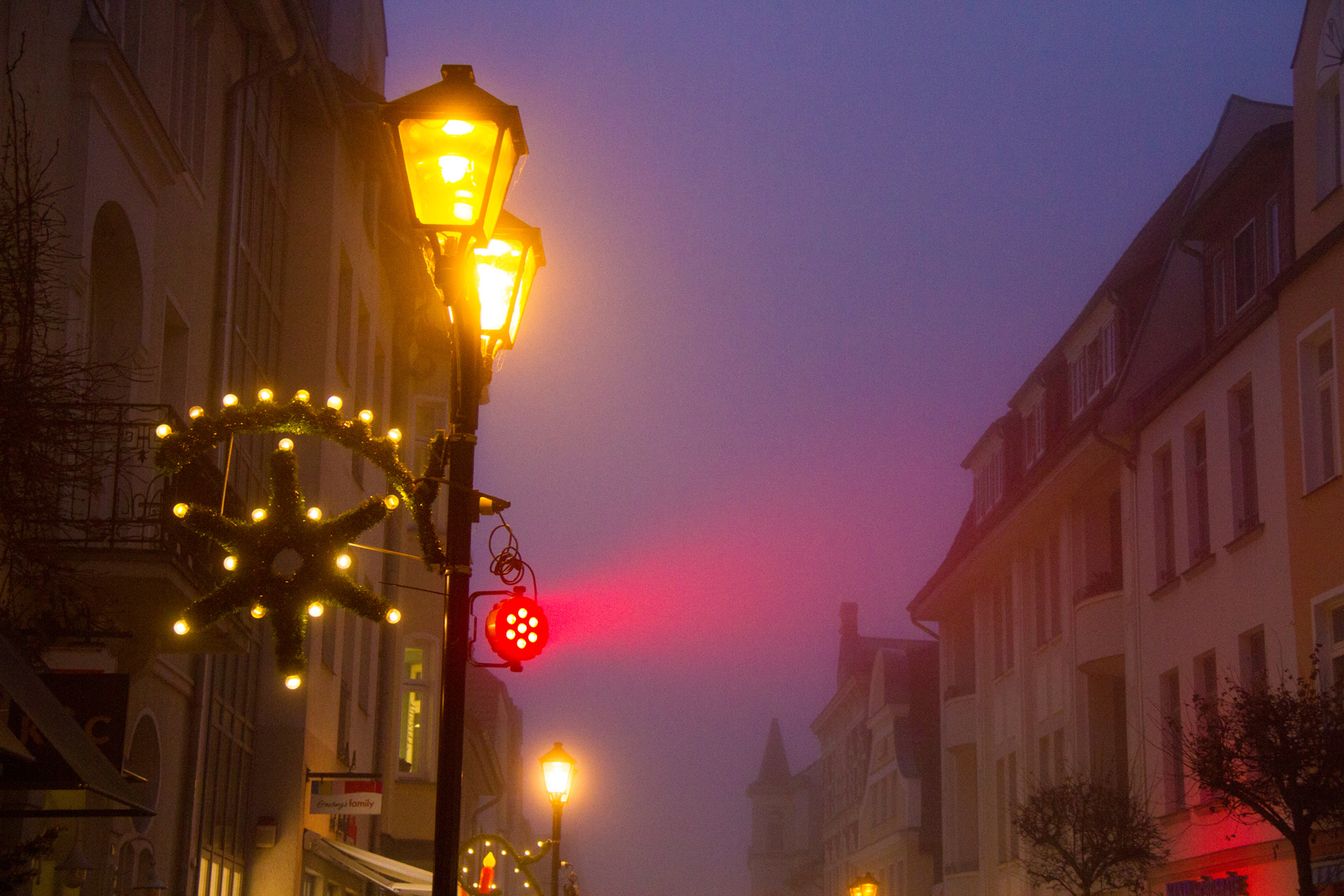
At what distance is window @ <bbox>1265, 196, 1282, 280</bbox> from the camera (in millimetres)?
23609

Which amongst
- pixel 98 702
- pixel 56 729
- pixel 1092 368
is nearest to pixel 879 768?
pixel 1092 368

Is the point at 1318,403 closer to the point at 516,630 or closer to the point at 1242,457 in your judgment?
the point at 1242,457

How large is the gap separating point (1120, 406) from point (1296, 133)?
7700mm

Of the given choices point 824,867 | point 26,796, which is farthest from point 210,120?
point 824,867

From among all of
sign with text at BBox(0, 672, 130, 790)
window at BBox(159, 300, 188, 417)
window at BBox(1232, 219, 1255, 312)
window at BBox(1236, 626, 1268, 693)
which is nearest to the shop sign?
window at BBox(1236, 626, 1268, 693)

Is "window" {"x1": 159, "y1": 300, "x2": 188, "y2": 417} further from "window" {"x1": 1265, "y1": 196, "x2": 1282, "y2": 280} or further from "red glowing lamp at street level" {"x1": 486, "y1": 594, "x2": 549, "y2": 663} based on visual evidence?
"window" {"x1": 1265, "y1": 196, "x2": 1282, "y2": 280}

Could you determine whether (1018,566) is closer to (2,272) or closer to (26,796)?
(26,796)

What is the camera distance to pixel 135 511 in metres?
13.4

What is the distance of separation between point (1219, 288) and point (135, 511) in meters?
18.1

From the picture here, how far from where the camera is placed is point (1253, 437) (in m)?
23.2

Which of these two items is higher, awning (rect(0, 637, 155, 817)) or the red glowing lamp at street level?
the red glowing lamp at street level

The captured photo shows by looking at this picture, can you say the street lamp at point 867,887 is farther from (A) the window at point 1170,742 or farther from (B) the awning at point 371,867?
(B) the awning at point 371,867

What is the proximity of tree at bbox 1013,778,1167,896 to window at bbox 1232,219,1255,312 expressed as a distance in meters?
7.45

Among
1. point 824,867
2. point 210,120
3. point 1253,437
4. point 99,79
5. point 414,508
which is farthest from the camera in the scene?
point 824,867
